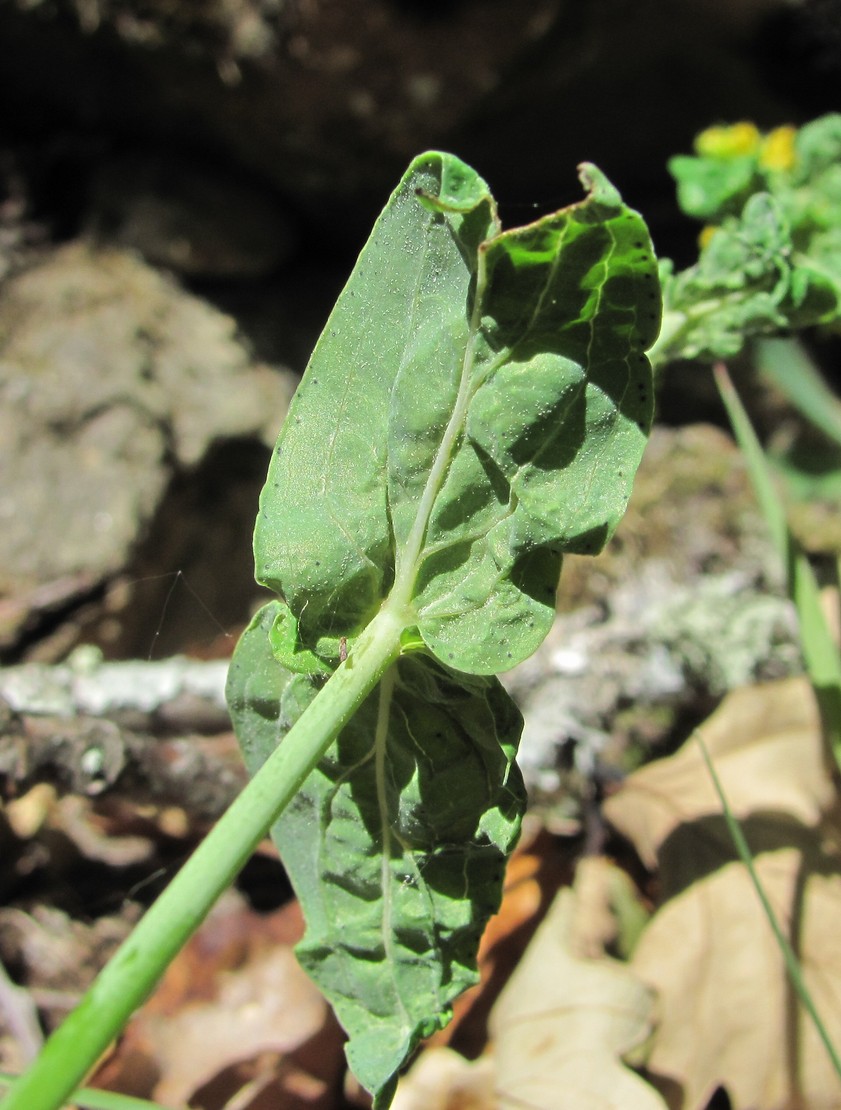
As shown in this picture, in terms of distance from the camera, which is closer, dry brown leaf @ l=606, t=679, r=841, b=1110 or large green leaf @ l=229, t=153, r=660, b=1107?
large green leaf @ l=229, t=153, r=660, b=1107

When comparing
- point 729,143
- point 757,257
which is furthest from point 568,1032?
point 729,143

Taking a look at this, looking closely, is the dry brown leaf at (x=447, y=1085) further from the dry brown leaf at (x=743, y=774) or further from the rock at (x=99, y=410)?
the rock at (x=99, y=410)

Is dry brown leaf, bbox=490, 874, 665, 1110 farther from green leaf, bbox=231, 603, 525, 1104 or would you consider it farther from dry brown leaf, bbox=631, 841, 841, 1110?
green leaf, bbox=231, 603, 525, 1104

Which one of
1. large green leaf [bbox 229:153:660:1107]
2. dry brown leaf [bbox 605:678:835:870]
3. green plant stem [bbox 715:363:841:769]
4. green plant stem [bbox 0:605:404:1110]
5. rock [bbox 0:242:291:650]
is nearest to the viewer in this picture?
green plant stem [bbox 0:605:404:1110]

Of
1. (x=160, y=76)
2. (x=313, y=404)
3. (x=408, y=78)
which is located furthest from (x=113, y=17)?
(x=313, y=404)

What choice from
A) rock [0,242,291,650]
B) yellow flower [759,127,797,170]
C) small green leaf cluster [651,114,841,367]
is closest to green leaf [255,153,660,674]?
small green leaf cluster [651,114,841,367]

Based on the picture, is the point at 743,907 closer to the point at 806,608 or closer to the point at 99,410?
the point at 806,608
